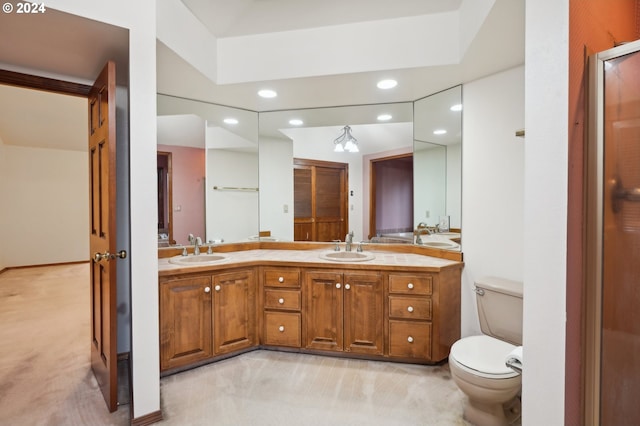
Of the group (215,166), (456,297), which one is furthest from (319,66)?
(456,297)

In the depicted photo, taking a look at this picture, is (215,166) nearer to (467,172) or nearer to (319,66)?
(319,66)

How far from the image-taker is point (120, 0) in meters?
1.64

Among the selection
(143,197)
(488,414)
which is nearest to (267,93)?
(143,197)

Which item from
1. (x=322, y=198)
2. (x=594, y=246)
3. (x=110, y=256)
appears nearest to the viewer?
(x=594, y=246)

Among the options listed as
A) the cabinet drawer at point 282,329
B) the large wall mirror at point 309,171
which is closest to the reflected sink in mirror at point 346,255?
the large wall mirror at point 309,171

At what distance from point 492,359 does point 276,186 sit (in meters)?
2.23

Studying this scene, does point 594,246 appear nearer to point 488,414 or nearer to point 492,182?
point 488,414

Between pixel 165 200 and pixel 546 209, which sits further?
pixel 165 200

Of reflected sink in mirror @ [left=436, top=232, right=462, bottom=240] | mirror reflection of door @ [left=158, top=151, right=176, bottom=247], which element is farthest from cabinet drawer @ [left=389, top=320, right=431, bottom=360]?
mirror reflection of door @ [left=158, top=151, right=176, bottom=247]

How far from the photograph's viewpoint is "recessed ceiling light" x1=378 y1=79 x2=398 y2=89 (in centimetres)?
237

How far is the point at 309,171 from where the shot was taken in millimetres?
3068

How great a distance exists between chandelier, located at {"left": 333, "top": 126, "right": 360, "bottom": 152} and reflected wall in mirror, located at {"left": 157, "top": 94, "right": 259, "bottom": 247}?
80 centimetres

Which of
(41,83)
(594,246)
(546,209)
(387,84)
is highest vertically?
(387,84)

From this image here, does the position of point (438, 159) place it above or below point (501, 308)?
above
